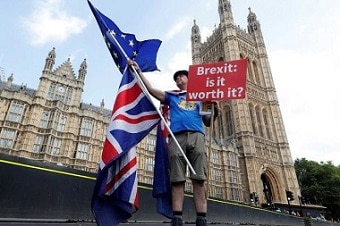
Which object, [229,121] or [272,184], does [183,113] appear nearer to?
[229,121]

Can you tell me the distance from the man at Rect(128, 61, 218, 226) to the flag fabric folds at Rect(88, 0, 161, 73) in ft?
1.50

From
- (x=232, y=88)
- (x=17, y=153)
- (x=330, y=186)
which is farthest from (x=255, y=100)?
(x=232, y=88)

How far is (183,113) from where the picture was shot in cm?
355

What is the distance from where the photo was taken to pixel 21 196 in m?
4.05

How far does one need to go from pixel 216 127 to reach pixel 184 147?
4526 centimetres

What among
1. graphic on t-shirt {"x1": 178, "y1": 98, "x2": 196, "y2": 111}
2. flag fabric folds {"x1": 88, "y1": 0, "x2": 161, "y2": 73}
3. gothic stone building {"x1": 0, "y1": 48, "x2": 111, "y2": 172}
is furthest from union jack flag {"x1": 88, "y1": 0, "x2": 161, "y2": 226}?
gothic stone building {"x1": 0, "y1": 48, "x2": 111, "y2": 172}

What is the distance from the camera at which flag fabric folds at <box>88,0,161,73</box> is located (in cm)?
423

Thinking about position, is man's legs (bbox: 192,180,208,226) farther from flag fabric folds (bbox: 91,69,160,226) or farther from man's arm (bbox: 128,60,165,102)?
man's arm (bbox: 128,60,165,102)

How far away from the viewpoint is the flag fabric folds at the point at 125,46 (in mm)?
4227

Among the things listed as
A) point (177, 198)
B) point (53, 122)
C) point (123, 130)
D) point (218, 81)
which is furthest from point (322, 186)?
point (123, 130)

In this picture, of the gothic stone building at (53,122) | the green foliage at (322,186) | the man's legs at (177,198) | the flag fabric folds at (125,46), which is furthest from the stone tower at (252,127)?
the man's legs at (177,198)

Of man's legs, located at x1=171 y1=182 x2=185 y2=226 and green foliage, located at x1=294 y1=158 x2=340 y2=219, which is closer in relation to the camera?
man's legs, located at x1=171 y1=182 x2=185 y2=226

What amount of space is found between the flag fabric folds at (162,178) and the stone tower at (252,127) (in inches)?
1236

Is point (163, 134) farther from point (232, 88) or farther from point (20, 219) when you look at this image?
point (20, 219)
